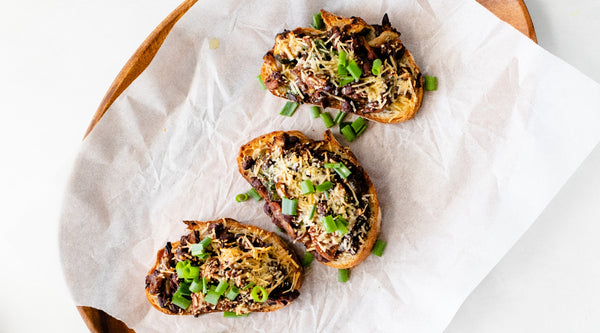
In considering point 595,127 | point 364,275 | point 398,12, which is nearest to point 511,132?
point 595,127

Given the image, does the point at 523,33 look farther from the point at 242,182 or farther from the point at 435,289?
the point at 242,182

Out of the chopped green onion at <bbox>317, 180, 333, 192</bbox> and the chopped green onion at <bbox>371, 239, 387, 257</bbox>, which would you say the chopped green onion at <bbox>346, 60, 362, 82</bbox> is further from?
the chopped green onion at <bbox>371, 239, 387, 257</bbox>

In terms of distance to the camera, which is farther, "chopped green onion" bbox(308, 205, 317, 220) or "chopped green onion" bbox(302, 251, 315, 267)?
"chopped green onion" bbox(302, 251, 315, 267)

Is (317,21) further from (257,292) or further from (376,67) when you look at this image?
(257,292)

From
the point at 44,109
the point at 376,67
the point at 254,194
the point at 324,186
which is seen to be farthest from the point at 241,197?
the point at 44,109

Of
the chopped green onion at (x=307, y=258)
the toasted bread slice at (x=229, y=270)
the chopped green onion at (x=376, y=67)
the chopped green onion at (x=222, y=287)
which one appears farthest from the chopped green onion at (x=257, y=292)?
the chopped green onion at (x=376, y=67)

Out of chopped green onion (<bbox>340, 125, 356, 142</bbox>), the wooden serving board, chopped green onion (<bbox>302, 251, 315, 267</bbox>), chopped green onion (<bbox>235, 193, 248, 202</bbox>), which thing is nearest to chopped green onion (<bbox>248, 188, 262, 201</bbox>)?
chopped green onion (<bbox>235, 193, 248, 202</bbox>)
